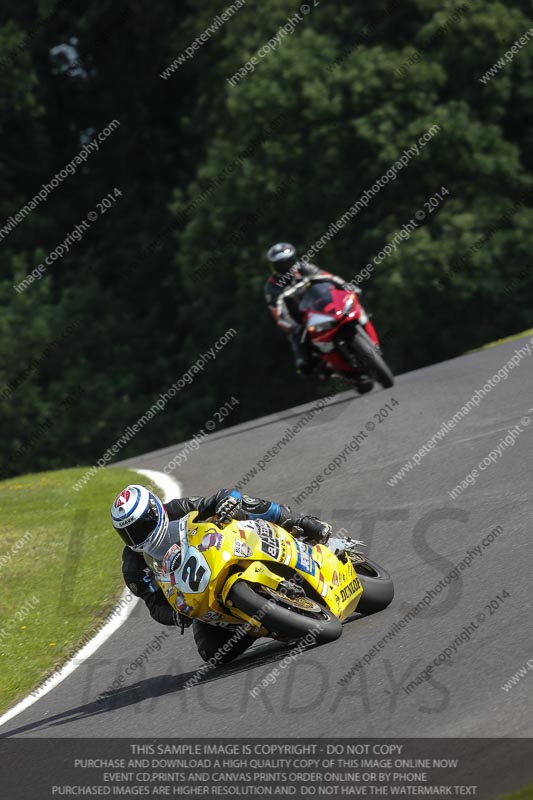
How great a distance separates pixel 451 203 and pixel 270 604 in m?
23.6

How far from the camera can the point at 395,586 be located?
8.61m

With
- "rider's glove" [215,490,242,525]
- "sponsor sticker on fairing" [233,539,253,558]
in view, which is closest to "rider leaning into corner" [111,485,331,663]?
"rider's glove" [215,490,242,525]

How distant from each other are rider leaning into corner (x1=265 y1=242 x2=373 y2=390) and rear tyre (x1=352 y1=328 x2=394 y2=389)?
430mm

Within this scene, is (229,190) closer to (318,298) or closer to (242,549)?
(318,298)

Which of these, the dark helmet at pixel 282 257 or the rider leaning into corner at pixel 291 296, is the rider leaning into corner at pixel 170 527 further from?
the dark helmet at pixel 282 257

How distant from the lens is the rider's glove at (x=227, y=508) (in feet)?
24.8

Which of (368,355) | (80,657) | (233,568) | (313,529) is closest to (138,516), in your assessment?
(233,568)

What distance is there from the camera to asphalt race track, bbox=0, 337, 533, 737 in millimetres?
6516

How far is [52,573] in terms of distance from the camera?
1157 cm

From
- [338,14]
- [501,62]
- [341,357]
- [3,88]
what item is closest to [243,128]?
[338,14]

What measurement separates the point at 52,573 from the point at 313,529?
163 inches

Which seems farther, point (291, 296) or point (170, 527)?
point (291, 296)

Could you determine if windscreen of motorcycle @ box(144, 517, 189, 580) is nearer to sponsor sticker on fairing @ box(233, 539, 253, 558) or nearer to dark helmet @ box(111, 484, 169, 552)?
dark helmet @ box(111, 484, 169, 552)

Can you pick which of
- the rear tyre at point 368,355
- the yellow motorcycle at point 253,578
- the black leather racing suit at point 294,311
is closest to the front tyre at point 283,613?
the yellow motorcycle at point 253,578
